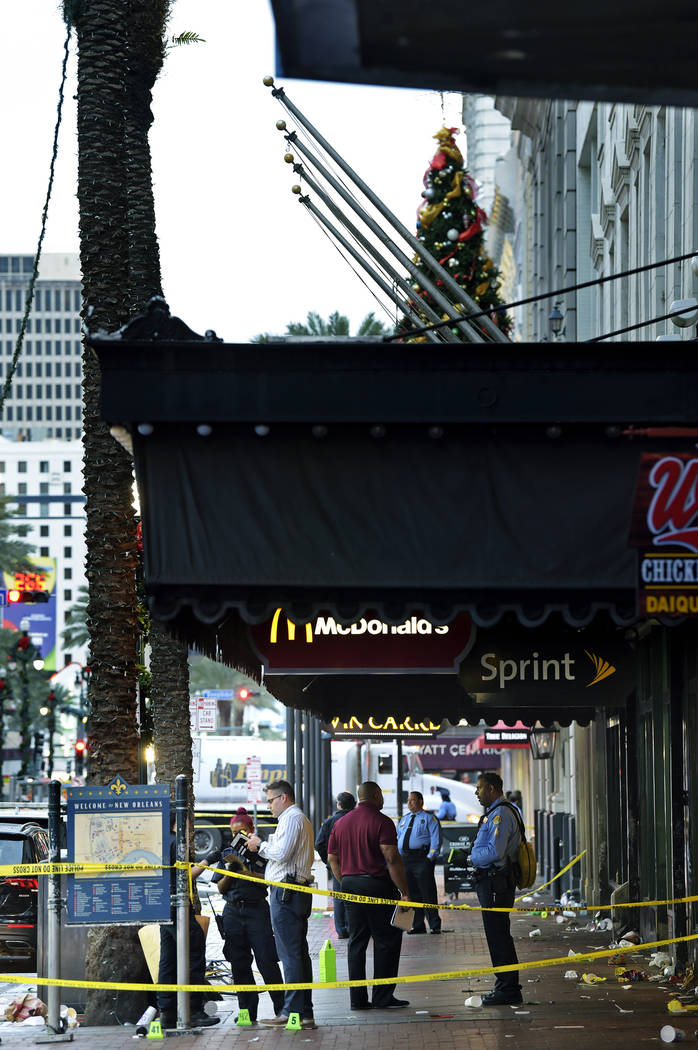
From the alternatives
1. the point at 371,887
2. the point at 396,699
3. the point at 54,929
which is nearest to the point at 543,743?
the point at 396,699

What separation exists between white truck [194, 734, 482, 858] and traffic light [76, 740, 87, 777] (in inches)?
174

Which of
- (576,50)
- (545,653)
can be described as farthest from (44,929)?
(576,50)

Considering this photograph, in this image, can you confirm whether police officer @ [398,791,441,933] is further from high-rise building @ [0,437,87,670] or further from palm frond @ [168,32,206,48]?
high-rise building @ [0,437,87,670]

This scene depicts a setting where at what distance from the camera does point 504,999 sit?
14.0m

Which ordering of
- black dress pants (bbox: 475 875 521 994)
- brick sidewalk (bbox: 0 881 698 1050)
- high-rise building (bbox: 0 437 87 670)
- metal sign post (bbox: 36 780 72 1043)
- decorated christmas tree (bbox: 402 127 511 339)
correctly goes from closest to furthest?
brick sidewalk (bbox: 0 881 698 1050)
metal sign post (bbox: 36 780 72 1043)
black dress pants (bbox: 475 875 521 994)
decorated christmas tree (bbox: 402 127 511 339)
high-rise building (bbox: 0 437 87 670)

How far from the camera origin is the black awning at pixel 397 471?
29.7 ft

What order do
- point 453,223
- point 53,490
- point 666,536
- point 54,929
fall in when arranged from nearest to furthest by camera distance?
point 666,536 < point 54,929 < point 453,223 < point 53,490

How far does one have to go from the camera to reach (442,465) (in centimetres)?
914

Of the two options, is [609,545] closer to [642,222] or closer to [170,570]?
[170,570]

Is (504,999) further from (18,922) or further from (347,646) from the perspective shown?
(18,922)

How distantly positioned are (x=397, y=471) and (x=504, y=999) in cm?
655

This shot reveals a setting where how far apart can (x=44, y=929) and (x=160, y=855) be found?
44.8 inches

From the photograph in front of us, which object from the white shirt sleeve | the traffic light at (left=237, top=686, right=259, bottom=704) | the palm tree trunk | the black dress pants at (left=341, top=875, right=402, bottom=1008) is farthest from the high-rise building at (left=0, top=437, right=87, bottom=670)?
the white shirt sleeve

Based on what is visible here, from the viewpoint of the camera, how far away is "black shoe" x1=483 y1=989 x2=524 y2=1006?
14023 millimetres
